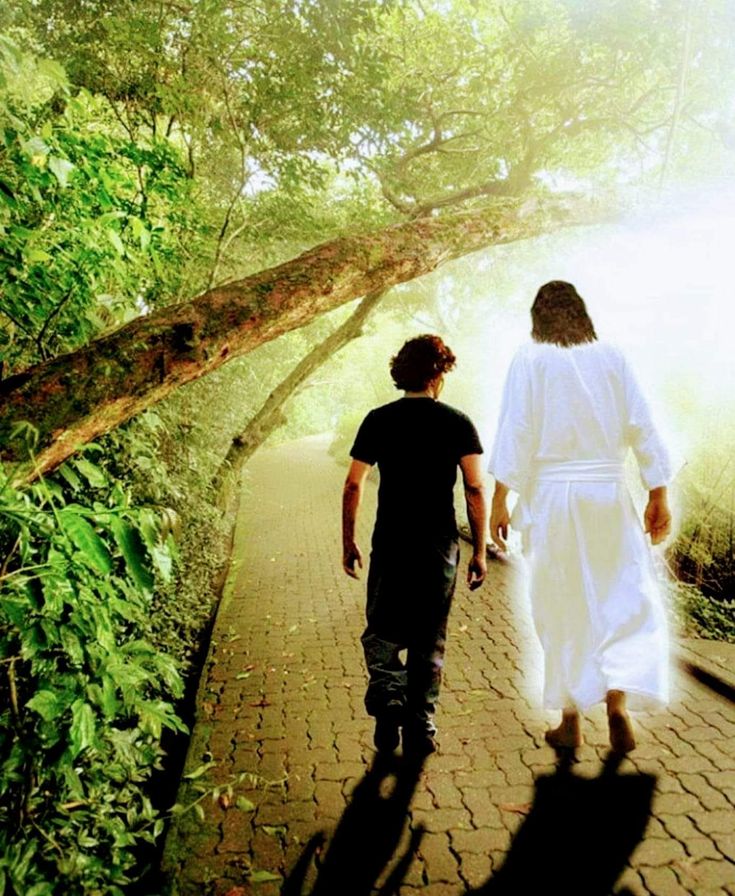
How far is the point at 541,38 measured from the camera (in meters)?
7.75

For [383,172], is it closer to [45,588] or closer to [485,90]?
[485,90]

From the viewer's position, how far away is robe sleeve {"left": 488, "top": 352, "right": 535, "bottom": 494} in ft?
9.84

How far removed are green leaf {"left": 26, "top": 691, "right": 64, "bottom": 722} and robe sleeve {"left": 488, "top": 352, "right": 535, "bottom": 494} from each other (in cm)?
224

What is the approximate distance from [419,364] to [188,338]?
1345 mm

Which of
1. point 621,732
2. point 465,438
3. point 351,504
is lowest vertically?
point 621,732

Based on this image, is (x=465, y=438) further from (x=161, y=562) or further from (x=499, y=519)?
(x=161, y=562)

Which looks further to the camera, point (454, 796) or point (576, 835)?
point (454, 796)

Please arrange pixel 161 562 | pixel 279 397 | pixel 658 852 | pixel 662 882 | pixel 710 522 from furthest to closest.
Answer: pixel 279 397, pixel 710 522, pixel 658 852, pixel 662 882, pixel 161 562

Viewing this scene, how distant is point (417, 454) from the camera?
9.93 ft

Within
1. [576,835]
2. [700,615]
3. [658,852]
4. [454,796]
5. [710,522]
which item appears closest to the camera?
[658,852]

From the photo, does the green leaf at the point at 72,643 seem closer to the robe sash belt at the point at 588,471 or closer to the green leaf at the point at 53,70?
the green leaf at the point at 53,70

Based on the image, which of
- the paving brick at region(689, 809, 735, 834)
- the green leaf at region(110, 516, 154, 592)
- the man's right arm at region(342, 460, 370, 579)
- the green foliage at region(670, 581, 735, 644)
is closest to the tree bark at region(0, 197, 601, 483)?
the green leaf at region(110, 516, 154, 592)

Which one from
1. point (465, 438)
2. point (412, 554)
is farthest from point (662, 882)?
point (465, 438)

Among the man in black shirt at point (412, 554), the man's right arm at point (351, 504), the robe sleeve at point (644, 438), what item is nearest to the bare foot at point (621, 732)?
the man in black shirt at point (412, 554)
